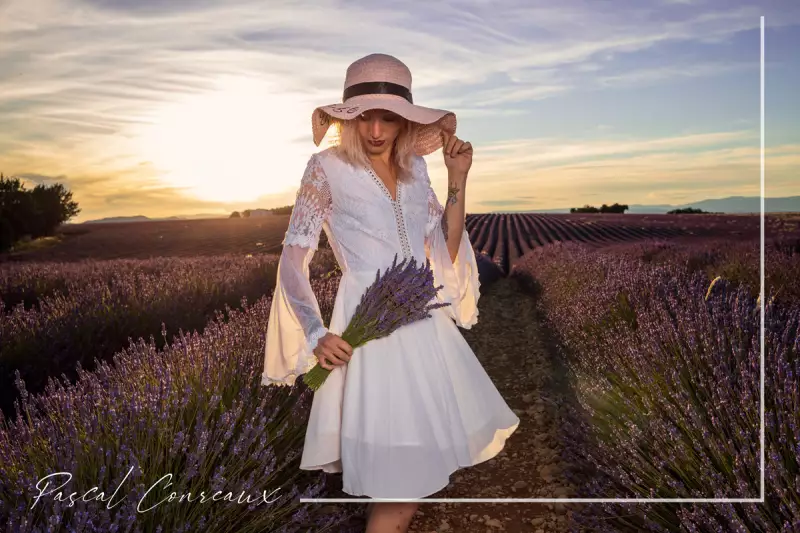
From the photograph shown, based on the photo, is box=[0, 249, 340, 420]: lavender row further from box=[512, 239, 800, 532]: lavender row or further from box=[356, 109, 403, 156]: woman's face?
box=[512, 239, 800, 532]: lavender row

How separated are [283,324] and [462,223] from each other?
2.66 feet

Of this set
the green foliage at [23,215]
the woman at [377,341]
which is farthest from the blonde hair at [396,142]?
the green foliage at [23,215]

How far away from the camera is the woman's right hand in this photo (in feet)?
6.15

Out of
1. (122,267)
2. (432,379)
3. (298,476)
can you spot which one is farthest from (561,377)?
(122,267)

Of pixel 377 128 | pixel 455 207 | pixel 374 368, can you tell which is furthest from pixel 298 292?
pixel 455 207

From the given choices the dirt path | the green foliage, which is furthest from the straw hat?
the green foliage

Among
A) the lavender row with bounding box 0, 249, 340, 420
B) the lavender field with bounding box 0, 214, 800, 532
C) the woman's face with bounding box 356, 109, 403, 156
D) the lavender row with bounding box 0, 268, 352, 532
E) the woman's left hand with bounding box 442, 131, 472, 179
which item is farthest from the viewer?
the lavender row with bounding box 0, 249, 340, 420

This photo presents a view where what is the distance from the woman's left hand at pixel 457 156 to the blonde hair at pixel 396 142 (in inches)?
5.3

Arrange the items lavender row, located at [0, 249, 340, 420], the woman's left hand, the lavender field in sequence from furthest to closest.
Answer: lavender row, located at [0, 249, 340, 420] → the woman's left hand → the lavender field

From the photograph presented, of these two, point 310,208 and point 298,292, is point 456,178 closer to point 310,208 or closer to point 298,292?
point 310,208

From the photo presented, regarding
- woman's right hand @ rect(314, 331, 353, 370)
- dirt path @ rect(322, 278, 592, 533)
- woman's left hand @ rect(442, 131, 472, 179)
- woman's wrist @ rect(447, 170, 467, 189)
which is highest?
woman's left hand @ rect(442, 131, 472, 179)

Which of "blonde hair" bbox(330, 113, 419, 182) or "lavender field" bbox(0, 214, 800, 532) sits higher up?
"blonde hair" bbox(330, 113, 419, 182)

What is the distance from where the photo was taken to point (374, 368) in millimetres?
1936

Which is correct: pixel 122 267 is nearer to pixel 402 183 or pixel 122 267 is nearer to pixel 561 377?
pixel 561 377
